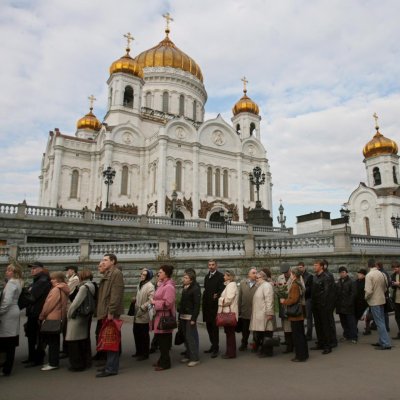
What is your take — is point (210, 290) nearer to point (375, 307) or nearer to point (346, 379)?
point (346, 379)

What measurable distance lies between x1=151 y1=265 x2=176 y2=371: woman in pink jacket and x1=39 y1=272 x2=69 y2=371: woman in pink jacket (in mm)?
1587

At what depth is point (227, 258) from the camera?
15367 mm

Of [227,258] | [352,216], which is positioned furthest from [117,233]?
[352,216]

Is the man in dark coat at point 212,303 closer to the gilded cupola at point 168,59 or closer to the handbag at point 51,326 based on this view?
the handbag at point 51,326

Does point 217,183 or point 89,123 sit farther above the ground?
point 89,123

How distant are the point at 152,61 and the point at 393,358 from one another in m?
49.8

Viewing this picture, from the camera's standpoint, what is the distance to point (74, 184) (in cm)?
3978

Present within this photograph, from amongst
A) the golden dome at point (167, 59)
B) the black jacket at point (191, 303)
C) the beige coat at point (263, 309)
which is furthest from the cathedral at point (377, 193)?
the black jacket at point (191, 303)

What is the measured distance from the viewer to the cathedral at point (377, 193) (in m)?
46.5

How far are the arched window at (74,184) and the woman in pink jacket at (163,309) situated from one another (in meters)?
35.5

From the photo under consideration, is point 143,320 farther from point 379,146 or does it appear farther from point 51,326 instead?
point 379,146

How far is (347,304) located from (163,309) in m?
4.42

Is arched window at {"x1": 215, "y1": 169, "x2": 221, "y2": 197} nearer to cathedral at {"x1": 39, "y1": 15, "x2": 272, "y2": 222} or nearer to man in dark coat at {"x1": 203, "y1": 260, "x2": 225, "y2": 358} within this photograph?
cathedral at {"x1": 39, "y1": 15, "x2": 272, "y2": 222}

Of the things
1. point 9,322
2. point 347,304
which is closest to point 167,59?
point 347,304
